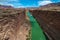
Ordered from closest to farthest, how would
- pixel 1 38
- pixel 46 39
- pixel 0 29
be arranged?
pixel 1 38, pixel 46 39, pixel 0 29

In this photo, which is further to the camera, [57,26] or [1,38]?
[57,26]

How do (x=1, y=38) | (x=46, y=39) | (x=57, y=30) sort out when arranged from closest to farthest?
(x=1, y=38), (x=46, y=39), (x=57, y=30)

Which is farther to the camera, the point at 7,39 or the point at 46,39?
the point at 46,39

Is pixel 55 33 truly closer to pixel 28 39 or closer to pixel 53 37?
pixel 53 37

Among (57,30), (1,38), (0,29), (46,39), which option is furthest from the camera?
(0,29)

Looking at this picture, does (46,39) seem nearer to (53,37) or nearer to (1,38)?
(53,37)

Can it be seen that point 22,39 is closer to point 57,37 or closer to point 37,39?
point 37,39

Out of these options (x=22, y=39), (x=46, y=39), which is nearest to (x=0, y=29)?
(x=22, y=39)

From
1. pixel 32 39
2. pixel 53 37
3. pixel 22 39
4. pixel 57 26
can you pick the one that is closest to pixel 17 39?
pixel 22 39
